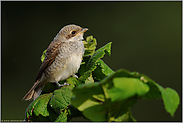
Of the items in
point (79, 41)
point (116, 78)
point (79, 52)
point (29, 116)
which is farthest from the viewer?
point (79, 41)

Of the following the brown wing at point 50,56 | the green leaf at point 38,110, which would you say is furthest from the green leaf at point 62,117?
the brown wing at point 50,56

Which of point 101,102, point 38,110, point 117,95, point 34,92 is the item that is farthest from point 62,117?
point 34,92

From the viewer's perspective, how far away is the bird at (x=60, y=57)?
2.40 metres

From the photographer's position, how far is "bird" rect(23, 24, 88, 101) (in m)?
2.40

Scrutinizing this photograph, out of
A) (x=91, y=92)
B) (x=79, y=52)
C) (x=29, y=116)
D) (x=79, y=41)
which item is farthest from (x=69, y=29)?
(x=91, y=92)

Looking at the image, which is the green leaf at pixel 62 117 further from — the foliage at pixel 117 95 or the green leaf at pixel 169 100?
the green leaf at pixel 169 100

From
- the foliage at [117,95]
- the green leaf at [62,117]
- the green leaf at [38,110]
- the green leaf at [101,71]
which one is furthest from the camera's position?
the green leaf at [101,71]

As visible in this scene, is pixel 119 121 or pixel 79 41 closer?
pixel 119 121

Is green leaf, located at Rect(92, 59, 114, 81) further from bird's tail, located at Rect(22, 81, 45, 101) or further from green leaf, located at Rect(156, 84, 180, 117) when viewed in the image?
bird's tail, located at Rect(22, 81, 45, 101)

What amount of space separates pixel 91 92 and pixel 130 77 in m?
0.17

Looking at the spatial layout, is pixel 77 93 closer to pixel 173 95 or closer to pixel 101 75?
pixel 173 95

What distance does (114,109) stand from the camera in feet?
2.93

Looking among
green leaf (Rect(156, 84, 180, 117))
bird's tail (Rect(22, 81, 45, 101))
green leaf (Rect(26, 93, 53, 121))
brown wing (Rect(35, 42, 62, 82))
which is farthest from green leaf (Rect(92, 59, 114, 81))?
brown wing (Rect(35, 42, 62, 82))

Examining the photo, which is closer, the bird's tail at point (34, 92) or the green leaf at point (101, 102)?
the green leaf at point (101, 102)
